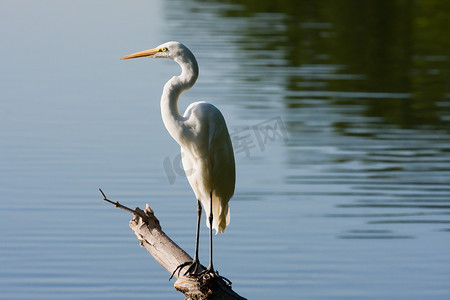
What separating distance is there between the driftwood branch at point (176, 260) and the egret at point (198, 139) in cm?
8

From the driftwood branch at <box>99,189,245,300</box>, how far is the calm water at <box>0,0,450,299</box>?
8.98 ft

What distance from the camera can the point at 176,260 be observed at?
6.07 m

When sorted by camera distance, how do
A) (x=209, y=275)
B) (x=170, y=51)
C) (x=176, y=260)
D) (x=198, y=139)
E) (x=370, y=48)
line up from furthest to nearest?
1. (x=370, y=48)
2. (x=198, y=139)
3. (x=170, y=51)
4. (x=176, y=260)
5. (x=209, y=275)

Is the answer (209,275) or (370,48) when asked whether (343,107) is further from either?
(209,275)

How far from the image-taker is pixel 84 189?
38.8 feet

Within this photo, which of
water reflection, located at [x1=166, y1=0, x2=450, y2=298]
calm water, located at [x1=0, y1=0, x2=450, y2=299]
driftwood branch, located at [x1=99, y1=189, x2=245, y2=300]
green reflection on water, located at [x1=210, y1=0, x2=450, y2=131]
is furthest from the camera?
green reflection on water, located at [x1=210, y1=0, x2=450, y2=131]

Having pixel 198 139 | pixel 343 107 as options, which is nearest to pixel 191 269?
pixel 198 139

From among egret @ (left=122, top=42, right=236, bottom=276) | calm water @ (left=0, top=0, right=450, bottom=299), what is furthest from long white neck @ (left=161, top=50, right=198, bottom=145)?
calm water @ (left=0, top=0, right=450, bottom=299)

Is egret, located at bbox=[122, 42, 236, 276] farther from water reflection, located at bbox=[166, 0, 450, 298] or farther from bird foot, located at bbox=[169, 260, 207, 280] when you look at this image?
water reflection, located at bbox=[166, 0, 450, 298]

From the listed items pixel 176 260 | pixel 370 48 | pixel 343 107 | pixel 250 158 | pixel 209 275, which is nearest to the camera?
pixel 209 275

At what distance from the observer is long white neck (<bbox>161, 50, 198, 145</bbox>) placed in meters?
6.20

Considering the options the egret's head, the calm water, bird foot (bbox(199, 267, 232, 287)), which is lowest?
bird foot (bbox(199, 267, 232, 287))

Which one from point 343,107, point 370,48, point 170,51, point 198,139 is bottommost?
point 198,139

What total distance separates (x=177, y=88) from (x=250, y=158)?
7.90 meters
